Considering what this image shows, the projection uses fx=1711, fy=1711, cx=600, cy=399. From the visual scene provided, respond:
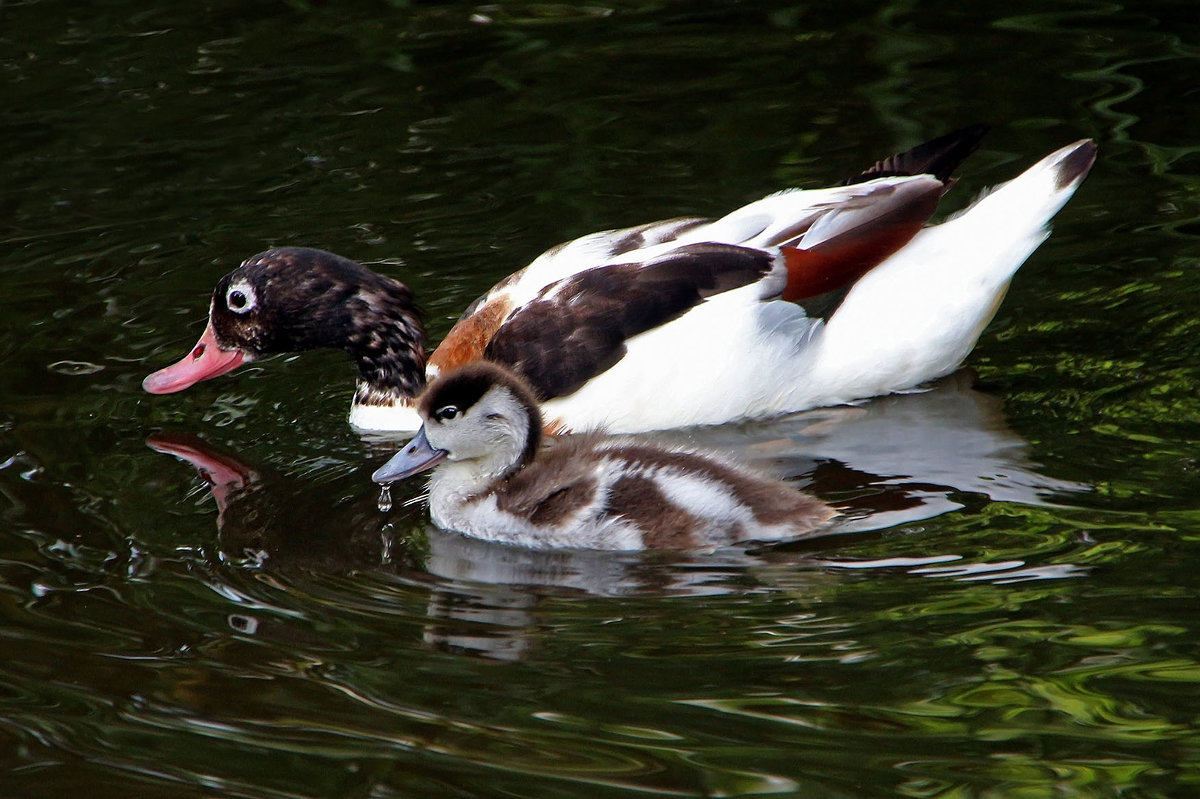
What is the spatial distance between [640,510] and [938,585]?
3.18ft

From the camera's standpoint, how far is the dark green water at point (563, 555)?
3.96 meters

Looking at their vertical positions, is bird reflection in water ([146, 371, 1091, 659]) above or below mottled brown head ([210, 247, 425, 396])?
below

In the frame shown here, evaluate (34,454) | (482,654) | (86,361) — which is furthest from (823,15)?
(482,654)

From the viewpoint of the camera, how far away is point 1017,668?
13.5 feet

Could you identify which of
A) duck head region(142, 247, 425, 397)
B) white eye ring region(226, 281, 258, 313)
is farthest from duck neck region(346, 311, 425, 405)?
white eye ring region(226, 281, 258, 313)

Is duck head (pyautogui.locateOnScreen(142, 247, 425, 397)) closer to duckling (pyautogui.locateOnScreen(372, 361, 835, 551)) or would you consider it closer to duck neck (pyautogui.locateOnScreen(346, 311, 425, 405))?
duck neck (pyautogui.locateOnScreen(346, 311, 425, 405))

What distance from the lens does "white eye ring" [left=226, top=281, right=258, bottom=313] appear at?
6527mm

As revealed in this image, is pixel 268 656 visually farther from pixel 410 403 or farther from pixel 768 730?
pixel 410 403

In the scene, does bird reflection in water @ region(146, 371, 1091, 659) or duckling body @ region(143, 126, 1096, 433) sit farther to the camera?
duckling body @ region(143, 126, 1096, 433)

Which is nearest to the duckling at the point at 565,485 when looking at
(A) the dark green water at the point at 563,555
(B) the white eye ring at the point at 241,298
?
(A) the dark green water at the point at 563,555

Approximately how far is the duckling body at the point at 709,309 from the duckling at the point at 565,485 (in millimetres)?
609

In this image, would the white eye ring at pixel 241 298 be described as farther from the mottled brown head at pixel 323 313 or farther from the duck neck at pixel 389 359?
the duck neck at pixel 389 359

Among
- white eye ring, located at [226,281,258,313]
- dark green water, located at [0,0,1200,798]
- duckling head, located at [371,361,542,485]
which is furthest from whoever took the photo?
white eye ring, located at [226,281,258,313]

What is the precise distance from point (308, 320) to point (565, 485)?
1.77m
